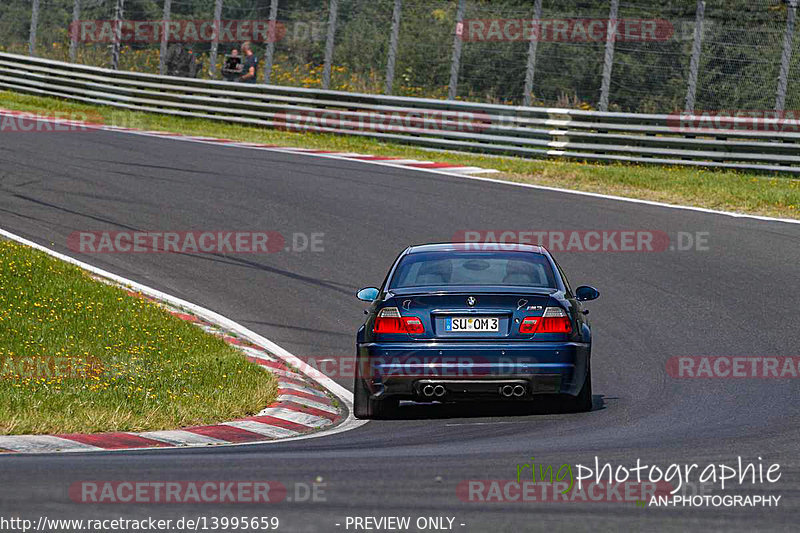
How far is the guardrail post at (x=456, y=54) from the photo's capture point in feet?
82.0

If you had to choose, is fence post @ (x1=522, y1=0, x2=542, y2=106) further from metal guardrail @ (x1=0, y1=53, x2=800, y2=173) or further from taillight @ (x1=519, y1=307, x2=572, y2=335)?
taillight @ (x1=519, y1=307, x2=572, y2=335)

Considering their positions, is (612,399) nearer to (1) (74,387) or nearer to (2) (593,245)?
(1) (74,387)

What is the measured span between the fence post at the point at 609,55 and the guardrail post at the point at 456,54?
3259mm

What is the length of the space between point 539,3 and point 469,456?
61.3 feet

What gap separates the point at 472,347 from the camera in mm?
A: 8852

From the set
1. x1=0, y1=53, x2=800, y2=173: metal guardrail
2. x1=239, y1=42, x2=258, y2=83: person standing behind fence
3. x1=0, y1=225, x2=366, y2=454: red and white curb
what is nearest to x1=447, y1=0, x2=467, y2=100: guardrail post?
x1=0, y1=53, x2=800, y2=173: metal guardrail

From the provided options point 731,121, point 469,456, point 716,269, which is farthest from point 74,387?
point 731,121

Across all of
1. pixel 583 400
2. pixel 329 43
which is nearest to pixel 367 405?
pixel 583 400

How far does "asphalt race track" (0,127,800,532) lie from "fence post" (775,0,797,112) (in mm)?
4633

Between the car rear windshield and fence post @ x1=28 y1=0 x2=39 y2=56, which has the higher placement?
fence post @ x1=28 y1=0 x2=39 y2=56

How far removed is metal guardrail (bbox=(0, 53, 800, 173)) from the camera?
71.9 ft

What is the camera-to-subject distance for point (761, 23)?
2178 centimetres

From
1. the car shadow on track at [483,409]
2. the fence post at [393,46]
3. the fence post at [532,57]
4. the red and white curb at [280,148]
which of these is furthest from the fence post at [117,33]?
the car shadow on track at [483,409]

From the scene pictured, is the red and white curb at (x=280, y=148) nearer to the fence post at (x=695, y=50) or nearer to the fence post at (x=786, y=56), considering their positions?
the fence post at (x=695, y=50)
